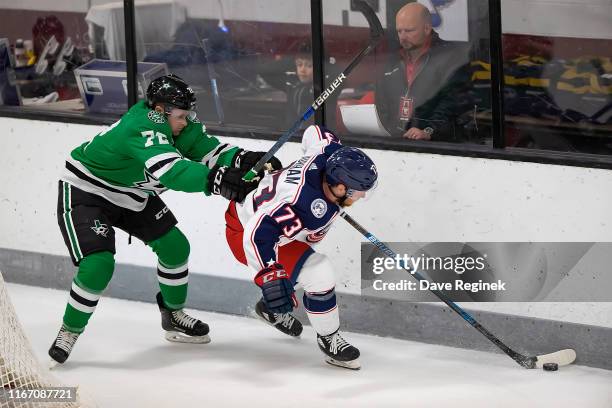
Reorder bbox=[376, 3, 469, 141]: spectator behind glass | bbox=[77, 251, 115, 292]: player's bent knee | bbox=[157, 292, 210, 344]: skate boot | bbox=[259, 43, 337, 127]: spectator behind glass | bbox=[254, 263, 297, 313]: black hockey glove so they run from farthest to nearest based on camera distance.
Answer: bbox=[259, 43, 337, 127]: spectator behind glass
bbox=[157, 292, 210, 344]: skate boot
bbox=[376, 3, 469, 141]: spectator behind glass
bbox=[77, 251, 115, 292]: player's bent knee
bbox=[254, 263, 297, 313]: black hockey glove

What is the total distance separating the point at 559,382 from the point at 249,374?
1.11 metres

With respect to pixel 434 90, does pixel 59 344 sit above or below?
below

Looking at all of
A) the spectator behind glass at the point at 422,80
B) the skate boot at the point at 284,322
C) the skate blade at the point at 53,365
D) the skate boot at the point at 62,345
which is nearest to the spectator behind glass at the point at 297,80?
the spectator behind glass at the point at 422,80

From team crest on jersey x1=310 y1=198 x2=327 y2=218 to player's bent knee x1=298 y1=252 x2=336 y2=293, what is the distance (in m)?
0.20

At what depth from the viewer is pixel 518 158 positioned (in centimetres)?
470

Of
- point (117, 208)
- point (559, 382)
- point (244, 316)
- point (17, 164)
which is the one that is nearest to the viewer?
point (559, 382)

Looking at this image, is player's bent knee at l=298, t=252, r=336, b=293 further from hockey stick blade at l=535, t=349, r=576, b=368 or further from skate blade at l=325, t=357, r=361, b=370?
hockey stick blade at l=535, t=349, r=576, b=368

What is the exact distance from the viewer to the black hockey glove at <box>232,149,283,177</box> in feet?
15.3

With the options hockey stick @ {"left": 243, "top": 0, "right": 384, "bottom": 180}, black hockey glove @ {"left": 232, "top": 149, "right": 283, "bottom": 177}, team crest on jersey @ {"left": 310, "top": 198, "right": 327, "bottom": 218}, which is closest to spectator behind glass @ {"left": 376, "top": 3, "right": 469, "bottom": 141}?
hockey stick @ {"left": 243, "top": 0, "right": 384, "bottom": 180}

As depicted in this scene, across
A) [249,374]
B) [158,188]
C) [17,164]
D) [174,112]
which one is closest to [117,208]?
[158,188]

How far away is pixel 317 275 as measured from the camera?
179 inches

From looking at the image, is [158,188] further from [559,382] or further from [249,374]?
[559,382]

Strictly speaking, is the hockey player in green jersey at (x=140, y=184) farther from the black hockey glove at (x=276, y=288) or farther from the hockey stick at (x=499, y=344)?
→ the hockey stick at (x=499, y=344)

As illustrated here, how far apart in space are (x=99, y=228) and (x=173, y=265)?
15.0 inches
